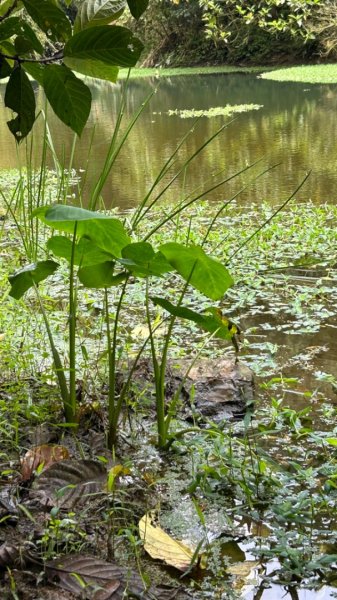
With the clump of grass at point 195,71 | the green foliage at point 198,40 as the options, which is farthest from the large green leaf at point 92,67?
the clump of grass at point 195,71

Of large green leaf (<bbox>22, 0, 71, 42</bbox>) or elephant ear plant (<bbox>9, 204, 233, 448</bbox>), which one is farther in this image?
elephant ear plant (<bbox>9, 204, 233, 448</bbox>)

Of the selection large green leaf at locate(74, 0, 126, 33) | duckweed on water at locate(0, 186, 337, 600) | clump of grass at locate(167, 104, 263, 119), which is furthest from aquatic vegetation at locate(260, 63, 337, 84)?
large green leaf at locate(74, 0, 126, 33)

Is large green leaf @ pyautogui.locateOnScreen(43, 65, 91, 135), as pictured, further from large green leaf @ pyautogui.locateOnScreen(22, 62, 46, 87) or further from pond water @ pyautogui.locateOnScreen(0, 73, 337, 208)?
pond water @ pyautogui.locateOnScreen(0, 73, 337, 208)

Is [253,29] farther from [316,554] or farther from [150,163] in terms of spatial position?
[316,554]

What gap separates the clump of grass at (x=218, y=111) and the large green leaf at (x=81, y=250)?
29.5ft

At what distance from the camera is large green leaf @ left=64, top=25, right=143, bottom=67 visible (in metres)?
0.85

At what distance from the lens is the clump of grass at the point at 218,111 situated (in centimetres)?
1048

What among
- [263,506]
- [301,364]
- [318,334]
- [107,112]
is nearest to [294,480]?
[263,506]

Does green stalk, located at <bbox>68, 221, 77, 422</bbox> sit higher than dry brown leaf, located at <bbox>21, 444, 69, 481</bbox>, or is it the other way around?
green stalk, located at <bbox>68, 221, 77, 422</bbox>

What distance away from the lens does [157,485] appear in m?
1.63

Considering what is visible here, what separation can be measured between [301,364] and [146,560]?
115 cm

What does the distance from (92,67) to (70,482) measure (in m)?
0.82

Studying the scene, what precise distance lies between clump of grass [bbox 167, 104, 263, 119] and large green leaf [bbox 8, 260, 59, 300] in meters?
9.06

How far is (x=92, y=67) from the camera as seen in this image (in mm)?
939
